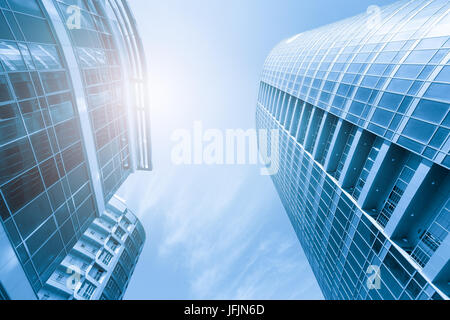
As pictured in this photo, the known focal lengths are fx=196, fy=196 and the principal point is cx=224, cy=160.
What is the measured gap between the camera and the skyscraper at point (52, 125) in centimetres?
1074

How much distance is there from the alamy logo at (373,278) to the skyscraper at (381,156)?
0.12 m

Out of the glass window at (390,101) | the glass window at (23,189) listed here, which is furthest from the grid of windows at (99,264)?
the glass window at (390,101)

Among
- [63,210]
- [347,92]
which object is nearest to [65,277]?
[63,210]

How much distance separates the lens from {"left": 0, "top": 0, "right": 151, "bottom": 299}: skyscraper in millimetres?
10742

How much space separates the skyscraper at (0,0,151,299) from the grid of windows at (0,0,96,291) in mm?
57

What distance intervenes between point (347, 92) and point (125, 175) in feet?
96.4

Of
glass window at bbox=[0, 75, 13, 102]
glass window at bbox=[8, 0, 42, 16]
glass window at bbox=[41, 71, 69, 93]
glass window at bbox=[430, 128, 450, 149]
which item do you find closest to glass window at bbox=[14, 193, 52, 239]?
glass window at bbox=[0, 75, 13, 102]

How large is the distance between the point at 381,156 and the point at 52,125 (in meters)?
27.5

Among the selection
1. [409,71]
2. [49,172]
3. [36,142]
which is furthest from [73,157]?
[409,71]

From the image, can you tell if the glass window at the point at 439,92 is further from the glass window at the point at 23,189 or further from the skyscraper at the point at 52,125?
the glass window at the point at 23,189

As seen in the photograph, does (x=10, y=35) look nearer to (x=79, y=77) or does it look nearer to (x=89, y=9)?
(x=79, y=77)

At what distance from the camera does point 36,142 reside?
12320 mm

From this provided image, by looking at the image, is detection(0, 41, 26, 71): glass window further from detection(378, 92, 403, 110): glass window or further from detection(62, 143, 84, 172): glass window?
detection(378, 92, 403, 110): glass window

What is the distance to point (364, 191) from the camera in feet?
68.3
